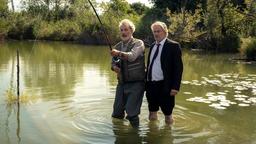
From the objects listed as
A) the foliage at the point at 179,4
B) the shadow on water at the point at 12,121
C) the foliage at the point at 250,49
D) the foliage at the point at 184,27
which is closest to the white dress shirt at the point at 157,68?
the shadow on water at the point at 12,121

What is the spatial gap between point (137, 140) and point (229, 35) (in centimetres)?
2210

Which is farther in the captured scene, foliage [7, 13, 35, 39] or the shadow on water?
foliage [7, 13, 35, 39]

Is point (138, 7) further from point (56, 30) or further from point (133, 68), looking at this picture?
point (133, 68)

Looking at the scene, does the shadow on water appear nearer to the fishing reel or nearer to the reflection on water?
the fishing reel

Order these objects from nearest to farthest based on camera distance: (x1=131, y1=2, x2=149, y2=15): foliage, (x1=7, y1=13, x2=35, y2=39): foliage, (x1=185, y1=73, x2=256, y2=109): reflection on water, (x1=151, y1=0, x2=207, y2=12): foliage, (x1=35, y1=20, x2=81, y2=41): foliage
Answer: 1. (x1=185, y1=73, x2=256, y2=109): reflection on water
2. (x1=151, y1=0, x2=207, y2=12): foliage
3. (x1=35, y1=20, x2=81, y2=41): foliage
4. (x1=7, y1=13, x2=35, y2=39): foliage
5. (x1=131, y1=2, x2=149, y2=15): foliage

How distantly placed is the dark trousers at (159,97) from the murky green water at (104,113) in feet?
1.37

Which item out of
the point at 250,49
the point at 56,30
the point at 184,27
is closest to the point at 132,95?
the point at 250,49

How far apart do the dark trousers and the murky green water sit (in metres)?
0.42

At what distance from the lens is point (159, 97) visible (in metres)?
7.05

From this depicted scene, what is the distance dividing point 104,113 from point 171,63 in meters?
2.21

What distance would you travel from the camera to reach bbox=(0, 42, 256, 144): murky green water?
6.80 meters

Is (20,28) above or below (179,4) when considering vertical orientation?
below

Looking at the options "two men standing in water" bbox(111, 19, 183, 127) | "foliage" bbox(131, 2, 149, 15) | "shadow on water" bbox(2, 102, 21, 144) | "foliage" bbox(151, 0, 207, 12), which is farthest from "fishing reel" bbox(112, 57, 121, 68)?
"foliage" bbox(131, 2, 149, 15)

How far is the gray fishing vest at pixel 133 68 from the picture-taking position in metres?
6.79
